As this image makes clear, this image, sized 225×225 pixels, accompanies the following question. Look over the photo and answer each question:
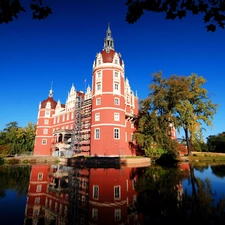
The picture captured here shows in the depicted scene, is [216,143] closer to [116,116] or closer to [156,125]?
[156,125]

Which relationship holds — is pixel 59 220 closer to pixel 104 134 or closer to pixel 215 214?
pixel 215 214

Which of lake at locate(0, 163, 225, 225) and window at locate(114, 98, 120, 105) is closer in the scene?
lake at locate(0, 163, 225, 225)

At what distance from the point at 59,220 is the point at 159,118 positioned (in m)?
26.1

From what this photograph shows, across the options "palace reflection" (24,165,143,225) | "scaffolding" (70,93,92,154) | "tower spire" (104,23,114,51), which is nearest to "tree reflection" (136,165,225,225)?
"palace reflection" (24,165,143,225)

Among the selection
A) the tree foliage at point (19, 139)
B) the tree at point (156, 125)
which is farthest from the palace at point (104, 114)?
the tree foliage at point (19, 139)

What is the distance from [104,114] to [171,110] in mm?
11687

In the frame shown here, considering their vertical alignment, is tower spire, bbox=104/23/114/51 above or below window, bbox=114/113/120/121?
above

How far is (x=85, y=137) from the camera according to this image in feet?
108

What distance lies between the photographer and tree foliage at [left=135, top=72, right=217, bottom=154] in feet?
94.3

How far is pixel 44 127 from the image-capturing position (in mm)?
46719

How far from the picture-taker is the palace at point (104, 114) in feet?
94.3

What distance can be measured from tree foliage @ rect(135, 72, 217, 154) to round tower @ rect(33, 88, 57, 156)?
26.2 metres

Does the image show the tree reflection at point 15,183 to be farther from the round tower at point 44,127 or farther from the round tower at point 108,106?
the round tower at point 44,127

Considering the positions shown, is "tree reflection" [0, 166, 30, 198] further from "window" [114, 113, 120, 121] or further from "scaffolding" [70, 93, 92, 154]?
"scaffolding" [70, 93, 92, 154]
